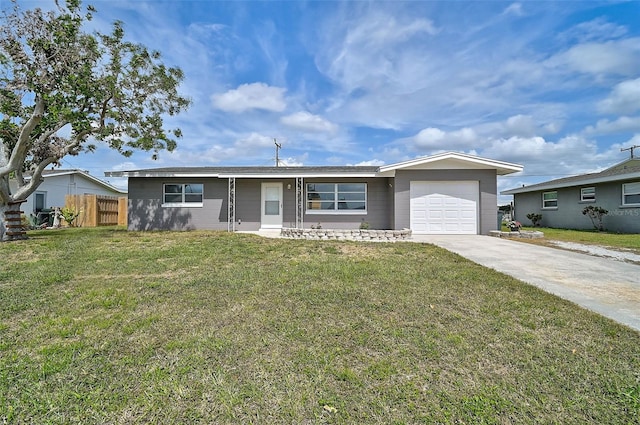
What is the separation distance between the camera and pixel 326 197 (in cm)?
1322

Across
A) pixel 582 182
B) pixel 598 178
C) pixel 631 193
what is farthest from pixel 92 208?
pixel 631 193

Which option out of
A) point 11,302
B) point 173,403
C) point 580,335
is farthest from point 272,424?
point 11,302

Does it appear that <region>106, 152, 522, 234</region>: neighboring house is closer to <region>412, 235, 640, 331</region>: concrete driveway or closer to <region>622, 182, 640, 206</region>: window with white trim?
<region>412, 235, 640, 331</region>: concrete driveway

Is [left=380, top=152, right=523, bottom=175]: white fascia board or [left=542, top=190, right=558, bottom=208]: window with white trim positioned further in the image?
[left=542, top=190, right=558, bottom=208]: window with white trim

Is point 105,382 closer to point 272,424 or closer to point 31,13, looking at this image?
point 272,424

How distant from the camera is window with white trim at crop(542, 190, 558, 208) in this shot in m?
17.5

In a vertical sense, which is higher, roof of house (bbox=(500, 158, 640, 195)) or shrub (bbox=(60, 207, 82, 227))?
roof of house (bbox=(500, 158, 640, 195))

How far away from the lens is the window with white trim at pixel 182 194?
1362 centimetres

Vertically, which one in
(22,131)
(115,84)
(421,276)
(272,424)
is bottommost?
(272,424)

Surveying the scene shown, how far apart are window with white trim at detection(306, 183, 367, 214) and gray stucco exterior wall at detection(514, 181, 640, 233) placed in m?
11.8

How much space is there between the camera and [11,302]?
12.5ft

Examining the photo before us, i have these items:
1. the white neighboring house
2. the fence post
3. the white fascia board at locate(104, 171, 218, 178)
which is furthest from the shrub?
the white fascia board at locate(104, 171, 218, 178)

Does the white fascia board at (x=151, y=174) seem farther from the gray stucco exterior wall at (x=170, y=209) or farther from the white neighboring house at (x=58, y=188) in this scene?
the white neighboring house at (x=58, y=188)

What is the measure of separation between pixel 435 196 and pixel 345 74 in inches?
264
